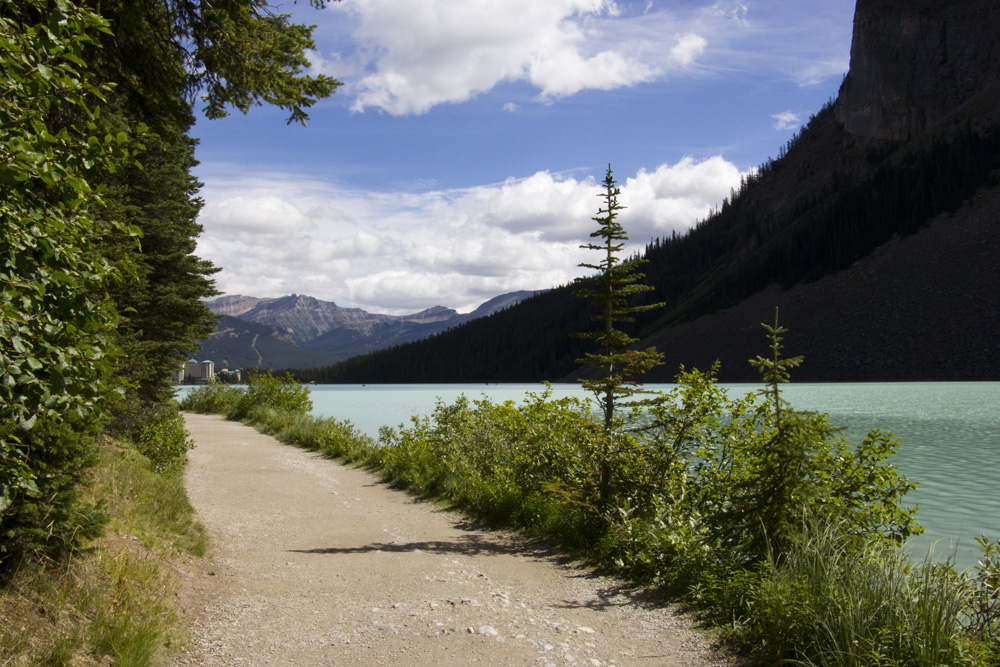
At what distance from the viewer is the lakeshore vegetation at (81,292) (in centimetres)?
323

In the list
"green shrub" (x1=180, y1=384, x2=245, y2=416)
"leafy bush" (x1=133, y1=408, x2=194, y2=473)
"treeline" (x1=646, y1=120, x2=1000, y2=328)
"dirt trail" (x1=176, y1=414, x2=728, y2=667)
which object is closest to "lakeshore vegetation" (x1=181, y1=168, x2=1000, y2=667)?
"dirt trail" (x1=176, y1=414, x2=728, y2=667)

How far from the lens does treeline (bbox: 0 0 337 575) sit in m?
3.18

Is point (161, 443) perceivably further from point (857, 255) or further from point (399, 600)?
point (857, 255)

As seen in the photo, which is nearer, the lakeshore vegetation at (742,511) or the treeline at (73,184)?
the treeline at (73,184)

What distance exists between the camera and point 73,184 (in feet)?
10.6

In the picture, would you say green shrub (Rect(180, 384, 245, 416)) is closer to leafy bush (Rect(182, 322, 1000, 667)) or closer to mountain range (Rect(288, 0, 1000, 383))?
leafy bush (Rect(182, 322, 1000, 667))

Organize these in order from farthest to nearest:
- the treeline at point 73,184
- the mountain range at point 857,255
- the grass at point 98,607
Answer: the mountain range at point 857,255, the grass at point 98,607, the treeline at point 73,184

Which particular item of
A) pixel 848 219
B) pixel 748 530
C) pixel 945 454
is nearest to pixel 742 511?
pixel 748 530

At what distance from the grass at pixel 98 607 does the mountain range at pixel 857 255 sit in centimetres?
6167

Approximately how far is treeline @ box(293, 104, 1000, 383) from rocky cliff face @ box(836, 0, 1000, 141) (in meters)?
7.47

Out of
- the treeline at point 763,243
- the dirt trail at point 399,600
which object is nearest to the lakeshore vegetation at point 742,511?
the dirt trail at point 399,600

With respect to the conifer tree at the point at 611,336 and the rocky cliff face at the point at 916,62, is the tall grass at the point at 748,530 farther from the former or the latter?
the rocky cliff face at the point at 916,62

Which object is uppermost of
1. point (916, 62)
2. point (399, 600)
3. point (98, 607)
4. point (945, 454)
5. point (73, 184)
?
point (916, 62)

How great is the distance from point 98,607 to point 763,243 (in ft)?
540
